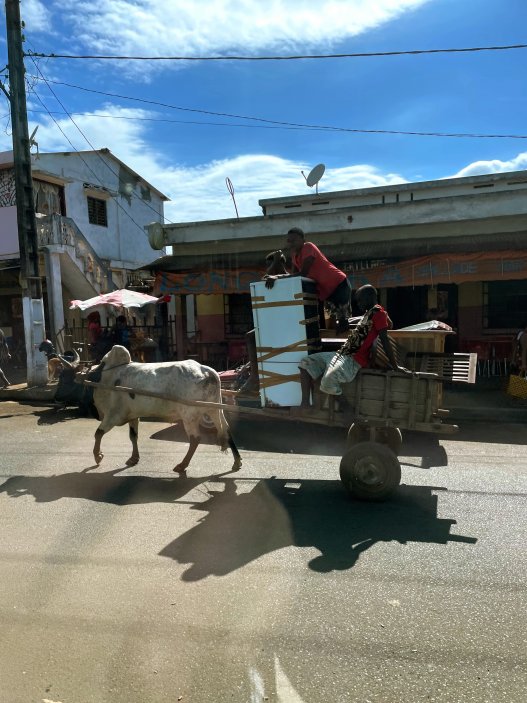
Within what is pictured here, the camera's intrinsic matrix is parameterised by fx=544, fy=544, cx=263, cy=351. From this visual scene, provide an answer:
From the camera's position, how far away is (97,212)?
24734mm

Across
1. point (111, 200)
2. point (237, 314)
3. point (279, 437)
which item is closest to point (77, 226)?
point (111, 200)

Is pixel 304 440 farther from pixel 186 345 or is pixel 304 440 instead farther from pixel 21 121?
pixel 21 121

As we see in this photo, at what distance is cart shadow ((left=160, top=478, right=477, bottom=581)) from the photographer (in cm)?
406

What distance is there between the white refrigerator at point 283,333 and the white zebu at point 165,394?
30.8 inches

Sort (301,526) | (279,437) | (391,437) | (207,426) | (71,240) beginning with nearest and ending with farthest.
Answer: (301,526) < (391,437) < (207,426) < (279,437) < (71,240)

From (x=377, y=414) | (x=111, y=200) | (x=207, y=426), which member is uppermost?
(x=111, y=200)

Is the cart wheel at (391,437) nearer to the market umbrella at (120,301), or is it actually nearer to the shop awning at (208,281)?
the shop awning at (208,281)

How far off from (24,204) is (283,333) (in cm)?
1006

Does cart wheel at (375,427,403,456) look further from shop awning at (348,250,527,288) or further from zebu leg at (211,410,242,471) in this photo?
shop awning at (348,250,527,288)

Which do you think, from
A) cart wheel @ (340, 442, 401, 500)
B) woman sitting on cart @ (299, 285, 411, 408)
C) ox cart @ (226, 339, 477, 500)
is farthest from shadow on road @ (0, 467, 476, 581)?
woman sitting on cart @ (299, 285, 411, 408)

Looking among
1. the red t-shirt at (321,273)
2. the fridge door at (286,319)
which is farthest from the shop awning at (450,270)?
→ the fridge door at (286,319)

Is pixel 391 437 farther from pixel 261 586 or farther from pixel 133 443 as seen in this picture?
pixel 133 443

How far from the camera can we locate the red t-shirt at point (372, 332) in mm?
5059

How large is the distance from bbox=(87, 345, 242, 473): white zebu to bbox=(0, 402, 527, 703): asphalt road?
0.47 m
